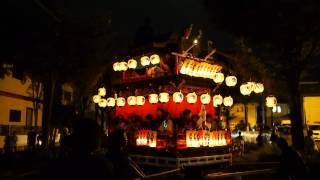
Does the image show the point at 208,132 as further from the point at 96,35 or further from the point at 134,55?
the point at 96,35

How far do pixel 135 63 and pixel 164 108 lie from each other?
3.25m

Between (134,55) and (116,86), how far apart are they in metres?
2.25

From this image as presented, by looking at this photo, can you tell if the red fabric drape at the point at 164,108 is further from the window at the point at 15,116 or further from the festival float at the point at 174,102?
the window at the point at 15,116

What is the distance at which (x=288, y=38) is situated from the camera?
55.6 feet

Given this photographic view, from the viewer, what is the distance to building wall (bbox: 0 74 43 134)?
2450cm

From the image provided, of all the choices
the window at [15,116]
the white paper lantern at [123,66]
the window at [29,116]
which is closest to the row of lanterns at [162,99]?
the white paper lantern at [123,66]

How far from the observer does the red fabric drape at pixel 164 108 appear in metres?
20.0

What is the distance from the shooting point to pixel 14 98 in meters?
26.1

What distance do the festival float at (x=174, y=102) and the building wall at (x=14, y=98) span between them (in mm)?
7253

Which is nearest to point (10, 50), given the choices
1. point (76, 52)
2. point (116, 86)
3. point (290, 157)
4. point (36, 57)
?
point (36, 57)

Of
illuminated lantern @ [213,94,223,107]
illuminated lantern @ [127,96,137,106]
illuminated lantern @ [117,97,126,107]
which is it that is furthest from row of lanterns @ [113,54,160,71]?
illuminated lantern @ [213,94,223,107]

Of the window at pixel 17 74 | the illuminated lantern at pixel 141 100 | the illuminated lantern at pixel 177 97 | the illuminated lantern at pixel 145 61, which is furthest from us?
the window at pixel 17 74

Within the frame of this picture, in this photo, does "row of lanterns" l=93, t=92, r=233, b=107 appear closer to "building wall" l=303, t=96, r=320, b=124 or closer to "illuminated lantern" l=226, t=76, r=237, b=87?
"illuminated lantern" l=226, t=76, r=237, b=87

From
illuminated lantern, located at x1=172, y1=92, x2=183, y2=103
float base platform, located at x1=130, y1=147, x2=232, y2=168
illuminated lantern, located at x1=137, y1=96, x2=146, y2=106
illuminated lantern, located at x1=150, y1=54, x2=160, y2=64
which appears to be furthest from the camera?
illuminated lantern, located at x1=137, y1=96, x2=146, y2=106
